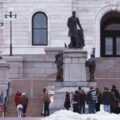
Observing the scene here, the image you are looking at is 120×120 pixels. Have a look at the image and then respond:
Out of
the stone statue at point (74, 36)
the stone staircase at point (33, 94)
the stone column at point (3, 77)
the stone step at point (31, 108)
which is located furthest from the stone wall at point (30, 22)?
the stone statue at point (74, 36)

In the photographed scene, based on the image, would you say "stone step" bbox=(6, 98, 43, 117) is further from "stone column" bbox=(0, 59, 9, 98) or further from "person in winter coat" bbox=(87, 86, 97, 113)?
"person in winter coat" bbox=(87, 86, 97, 113)

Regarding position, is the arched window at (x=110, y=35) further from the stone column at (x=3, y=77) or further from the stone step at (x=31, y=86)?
the stone column at (x=3, y=77)

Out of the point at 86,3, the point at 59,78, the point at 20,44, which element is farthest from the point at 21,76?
the point at 59,78

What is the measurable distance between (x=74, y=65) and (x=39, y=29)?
2081 centimetres

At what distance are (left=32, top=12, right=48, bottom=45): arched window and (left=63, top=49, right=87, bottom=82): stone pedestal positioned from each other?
65.5 feet

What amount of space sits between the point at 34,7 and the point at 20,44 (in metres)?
3.26

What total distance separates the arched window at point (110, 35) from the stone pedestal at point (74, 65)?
21741 millimetres

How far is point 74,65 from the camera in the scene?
28.3 metres

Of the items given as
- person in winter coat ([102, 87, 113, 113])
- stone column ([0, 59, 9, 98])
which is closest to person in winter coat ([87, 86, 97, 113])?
person in winter coat ([102, 87, 113, 113])

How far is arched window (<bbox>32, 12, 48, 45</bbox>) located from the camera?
48469 millimetres

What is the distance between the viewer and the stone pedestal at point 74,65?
92.6 ft

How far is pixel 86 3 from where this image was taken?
160 ft

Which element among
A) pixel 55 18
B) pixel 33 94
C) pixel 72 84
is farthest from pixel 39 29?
pixel 72 84

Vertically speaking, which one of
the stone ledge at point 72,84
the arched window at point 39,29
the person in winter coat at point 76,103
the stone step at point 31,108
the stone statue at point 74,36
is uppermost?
the arched window at point 39,29
